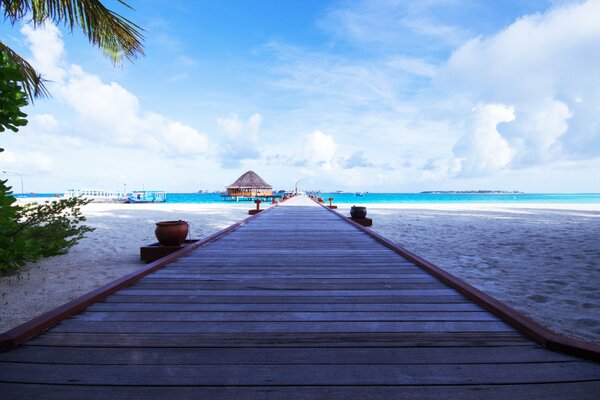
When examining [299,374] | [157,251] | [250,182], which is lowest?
[157,251]

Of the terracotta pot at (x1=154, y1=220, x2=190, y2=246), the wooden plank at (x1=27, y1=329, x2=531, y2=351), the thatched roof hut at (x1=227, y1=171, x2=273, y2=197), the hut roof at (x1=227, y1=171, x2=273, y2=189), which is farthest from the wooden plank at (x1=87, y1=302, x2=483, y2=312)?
the hut roof at (x1=227, y1=171, x2=273, y2=189)

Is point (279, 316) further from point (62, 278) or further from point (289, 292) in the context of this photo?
point (62, 278)

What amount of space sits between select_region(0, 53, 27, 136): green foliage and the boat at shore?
4741cm

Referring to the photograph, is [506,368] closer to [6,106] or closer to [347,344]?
[347,344]

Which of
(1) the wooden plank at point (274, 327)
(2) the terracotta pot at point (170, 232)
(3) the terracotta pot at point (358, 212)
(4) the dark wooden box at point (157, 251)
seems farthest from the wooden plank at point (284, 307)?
(3) the terracotta pot at point (358, 212)

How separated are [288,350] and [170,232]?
168 inches

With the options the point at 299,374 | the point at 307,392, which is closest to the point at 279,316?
the point at 299,374

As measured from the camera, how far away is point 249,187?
54.9 m

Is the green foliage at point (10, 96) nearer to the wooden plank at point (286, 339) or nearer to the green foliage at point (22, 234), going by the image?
the green foliage at point (22, 234)

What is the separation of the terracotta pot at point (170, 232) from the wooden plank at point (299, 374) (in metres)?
3.81

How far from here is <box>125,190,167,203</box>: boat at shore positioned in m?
47.5

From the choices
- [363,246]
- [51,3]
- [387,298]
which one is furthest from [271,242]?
[51,3]

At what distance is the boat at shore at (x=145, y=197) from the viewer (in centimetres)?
4748

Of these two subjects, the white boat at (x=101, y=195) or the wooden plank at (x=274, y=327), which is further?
the white boat at (x=101, y=195)
